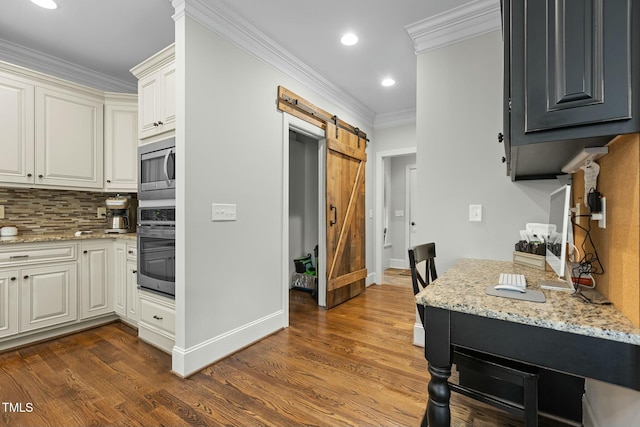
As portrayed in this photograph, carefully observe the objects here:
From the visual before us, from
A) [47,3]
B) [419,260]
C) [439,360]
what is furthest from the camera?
[47,3]

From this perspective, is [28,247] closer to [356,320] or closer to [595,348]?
[356,320]

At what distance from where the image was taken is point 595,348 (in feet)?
2.87

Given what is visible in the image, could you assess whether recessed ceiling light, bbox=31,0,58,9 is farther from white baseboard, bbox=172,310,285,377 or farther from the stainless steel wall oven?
white baseboard, bbox=172,310,285,377

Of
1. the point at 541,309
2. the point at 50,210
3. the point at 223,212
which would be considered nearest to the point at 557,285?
the point at 541,309

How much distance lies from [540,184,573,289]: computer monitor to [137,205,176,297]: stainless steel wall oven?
2.31 m

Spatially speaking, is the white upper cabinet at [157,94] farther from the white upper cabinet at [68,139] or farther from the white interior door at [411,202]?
the white interior door at [411,202]

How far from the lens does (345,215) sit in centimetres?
387

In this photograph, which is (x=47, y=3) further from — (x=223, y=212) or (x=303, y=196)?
(x=303, y=196)

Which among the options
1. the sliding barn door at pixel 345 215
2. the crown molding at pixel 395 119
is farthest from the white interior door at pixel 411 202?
the sliding barn door at pixel 345 215

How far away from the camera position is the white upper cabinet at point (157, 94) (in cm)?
234

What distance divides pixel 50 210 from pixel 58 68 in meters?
1.48

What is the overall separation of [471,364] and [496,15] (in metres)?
2.47

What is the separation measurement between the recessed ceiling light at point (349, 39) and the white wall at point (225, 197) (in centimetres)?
65

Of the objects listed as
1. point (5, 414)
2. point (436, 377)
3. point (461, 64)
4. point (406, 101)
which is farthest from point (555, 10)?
point (406, 101)
